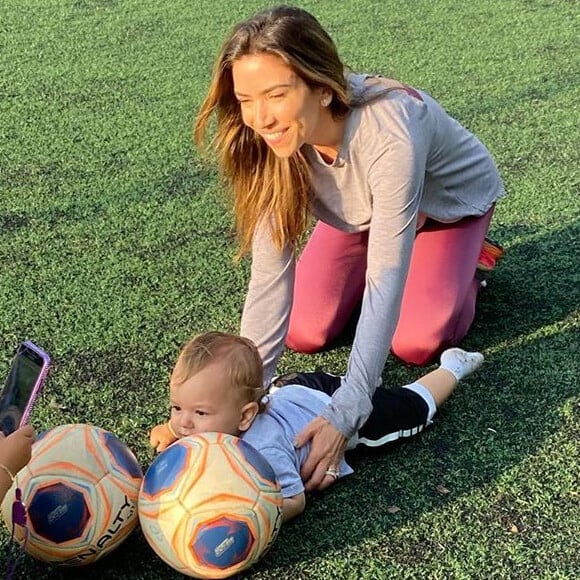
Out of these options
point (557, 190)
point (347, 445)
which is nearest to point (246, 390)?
point (347, 445)

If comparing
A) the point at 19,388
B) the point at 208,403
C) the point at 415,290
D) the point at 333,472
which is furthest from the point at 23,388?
the point at 415,290

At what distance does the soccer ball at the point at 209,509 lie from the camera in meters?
2.15

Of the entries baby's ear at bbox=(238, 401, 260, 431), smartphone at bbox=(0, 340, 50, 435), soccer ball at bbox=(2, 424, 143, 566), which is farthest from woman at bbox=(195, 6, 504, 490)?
smartphone at bbox=(0, 340, 50, 435)

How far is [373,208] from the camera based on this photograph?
280cm

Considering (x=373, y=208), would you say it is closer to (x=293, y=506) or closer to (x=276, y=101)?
(x=276, y=101)

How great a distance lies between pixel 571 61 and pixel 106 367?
4.47 m

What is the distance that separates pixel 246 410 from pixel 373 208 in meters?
0.77

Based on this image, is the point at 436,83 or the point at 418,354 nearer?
the point at 418,354

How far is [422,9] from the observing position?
7383 millimetres

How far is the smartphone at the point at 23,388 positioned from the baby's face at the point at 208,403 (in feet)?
1.41

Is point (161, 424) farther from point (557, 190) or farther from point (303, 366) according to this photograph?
point (557, 190)

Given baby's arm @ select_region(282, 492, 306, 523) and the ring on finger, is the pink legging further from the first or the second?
baby's arm @ select_region(282, 492, 306, 523)

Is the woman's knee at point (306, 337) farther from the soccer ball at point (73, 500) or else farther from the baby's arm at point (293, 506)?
the soccer ball at point (73, 500)

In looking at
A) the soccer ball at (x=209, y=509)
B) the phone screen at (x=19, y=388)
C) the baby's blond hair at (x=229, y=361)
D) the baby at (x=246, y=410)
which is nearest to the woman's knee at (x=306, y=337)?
the baby at (x=246, y=410)
